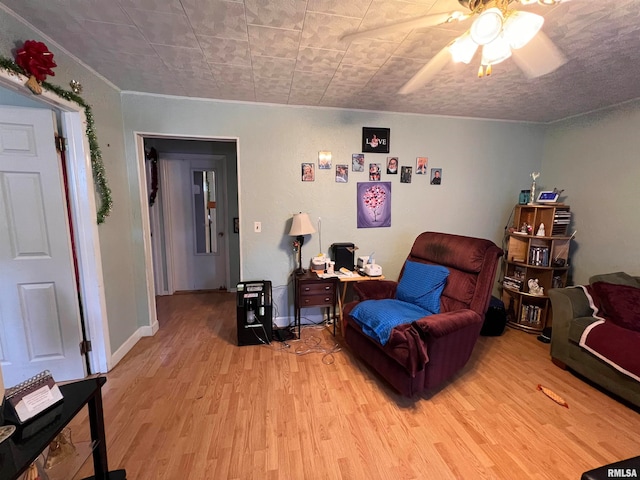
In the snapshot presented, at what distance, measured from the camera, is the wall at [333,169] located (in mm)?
2645

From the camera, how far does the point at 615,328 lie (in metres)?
1.93

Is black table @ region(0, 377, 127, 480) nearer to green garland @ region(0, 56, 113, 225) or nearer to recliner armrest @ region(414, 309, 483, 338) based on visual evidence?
green garland @ region(0, 56, 113, 225)

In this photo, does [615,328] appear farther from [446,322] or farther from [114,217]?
[114,217]

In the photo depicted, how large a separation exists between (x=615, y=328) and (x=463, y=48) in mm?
2189

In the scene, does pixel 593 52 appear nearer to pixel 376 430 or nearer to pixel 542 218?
pixel 542 218

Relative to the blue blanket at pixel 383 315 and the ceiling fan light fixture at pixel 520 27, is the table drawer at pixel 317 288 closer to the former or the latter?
the blue blanket at pixel 383 315

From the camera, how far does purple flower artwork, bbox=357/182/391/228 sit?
3014 mm

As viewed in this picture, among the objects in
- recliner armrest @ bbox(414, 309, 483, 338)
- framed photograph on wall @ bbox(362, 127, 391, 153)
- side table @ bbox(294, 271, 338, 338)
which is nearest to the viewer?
recliner armrest @ bbox(414, 309, 483, 338)

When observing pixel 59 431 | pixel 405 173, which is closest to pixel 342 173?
pixel 405 173

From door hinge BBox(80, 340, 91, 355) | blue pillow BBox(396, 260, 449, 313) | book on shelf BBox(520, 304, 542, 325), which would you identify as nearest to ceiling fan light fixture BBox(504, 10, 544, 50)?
blue pillow BBox(396, 260, 449, 313)

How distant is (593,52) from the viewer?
5.72 feet

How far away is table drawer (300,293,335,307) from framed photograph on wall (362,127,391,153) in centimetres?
159

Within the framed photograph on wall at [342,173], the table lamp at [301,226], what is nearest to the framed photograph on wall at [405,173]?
the framed photograph on wall at [342,173]

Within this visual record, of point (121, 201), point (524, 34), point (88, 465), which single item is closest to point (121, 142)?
point (121, 201)
